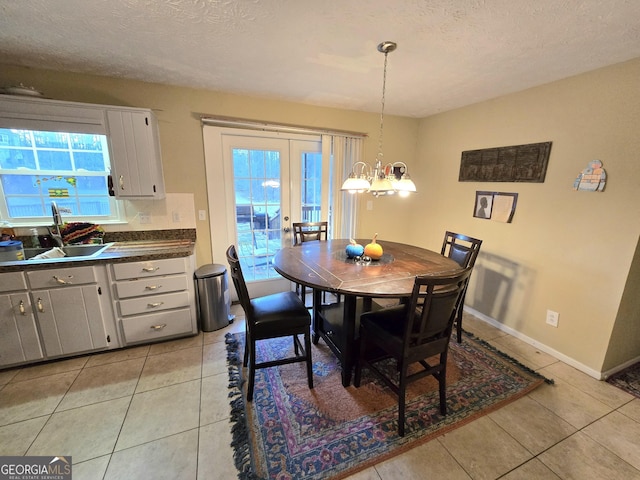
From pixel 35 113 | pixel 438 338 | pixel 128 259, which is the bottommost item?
pixel 438 338

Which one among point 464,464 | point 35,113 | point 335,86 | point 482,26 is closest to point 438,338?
point 464,464

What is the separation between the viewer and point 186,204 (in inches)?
107

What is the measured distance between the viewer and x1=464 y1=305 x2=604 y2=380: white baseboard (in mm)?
2064

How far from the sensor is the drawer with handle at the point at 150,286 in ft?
7.10

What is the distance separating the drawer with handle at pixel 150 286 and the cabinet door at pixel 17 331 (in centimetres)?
57

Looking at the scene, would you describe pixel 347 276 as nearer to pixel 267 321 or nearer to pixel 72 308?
pixel 267 321

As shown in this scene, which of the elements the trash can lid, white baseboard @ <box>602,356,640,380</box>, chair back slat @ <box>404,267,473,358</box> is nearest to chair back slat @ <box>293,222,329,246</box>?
the trash can lid

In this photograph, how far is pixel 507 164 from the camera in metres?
2.54

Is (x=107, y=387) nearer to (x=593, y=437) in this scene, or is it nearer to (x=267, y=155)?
(x=267, y=155)

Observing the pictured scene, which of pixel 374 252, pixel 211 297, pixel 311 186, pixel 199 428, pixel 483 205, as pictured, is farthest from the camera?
pixel 311 186

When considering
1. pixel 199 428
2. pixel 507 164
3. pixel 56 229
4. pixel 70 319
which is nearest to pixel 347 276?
pixel 199 428

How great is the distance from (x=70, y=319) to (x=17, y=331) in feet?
1.01

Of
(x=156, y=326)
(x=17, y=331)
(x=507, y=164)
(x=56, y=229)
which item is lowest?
(x=156, y=326)

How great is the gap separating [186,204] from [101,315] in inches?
47.6
